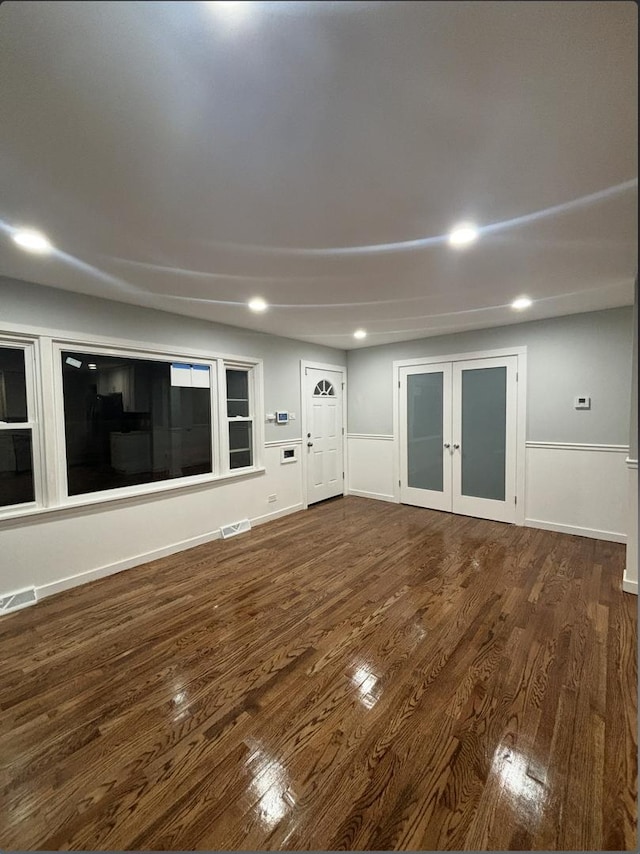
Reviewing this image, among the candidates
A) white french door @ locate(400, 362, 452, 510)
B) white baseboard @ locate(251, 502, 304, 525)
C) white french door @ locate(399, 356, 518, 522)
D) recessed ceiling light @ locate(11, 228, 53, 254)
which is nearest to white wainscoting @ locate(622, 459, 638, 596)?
white french door @ locate(399, 356, 518, 522)

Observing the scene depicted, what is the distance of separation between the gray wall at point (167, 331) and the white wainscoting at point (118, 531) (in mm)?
796

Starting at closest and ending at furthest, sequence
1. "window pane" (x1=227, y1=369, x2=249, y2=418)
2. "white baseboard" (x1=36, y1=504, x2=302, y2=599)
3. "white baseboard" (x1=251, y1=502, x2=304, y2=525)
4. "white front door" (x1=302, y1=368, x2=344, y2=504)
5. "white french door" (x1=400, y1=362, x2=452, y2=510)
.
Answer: "white baseboard" (x1=36, y1=504, x2=302, y2=599) < "window pane" (x1=227, y1=369, x2=249, y2=418) < "white baseboard" (x1=251, y1=502, x2=304, y2=525) < "white french door" (x1=400, y1=362, x2=452, y2=510) < "white front door" (x1=302, y1=368, x2=344, y2=504)

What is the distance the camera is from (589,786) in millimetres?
1288

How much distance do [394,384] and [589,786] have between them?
14.0ft

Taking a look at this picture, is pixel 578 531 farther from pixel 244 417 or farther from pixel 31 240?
pixel 31 240

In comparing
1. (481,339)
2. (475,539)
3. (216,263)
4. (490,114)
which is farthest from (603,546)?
(216,263)

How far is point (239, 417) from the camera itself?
4199 mm

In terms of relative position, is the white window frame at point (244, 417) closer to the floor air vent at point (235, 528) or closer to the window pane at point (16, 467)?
the floor air vent at point (235, 528)

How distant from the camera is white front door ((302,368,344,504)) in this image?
5035 mm

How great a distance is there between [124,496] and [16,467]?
2.63 ft

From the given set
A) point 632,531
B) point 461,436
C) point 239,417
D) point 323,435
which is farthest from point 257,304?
point 632,531

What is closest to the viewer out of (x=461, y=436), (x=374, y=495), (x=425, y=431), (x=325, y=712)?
(x=325, y=712)

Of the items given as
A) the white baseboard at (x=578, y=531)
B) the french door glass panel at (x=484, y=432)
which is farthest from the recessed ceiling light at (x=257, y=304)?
the white baseboard at (x=578, y=531)

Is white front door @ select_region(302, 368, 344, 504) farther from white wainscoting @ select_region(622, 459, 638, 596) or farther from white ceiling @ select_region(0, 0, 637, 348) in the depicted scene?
white wainscoting @ select_region(622, 459, 638, 596)
